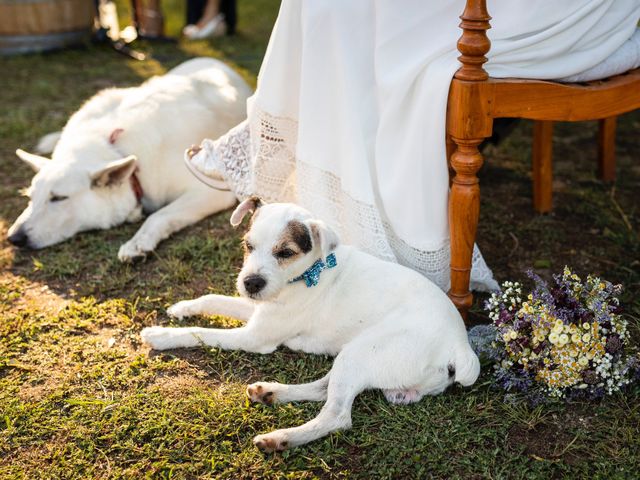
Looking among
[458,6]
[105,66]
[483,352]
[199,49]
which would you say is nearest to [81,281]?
[483,352]

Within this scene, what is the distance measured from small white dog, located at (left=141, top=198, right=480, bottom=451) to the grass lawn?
69 millimetres

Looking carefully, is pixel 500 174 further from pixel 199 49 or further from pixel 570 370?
pixel 199 49

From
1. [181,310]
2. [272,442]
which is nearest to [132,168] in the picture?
[181,310]

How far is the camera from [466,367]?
2.81 m

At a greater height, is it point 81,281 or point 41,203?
point 41,203

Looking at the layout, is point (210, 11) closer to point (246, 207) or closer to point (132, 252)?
point (132, 252)

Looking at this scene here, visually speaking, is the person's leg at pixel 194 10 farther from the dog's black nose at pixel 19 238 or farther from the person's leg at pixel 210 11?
the dog's black nose at pixel 19 238

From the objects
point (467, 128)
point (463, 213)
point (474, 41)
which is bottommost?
point (463, 213)

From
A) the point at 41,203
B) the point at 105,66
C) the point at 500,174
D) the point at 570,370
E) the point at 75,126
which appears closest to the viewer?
the point at 570,370

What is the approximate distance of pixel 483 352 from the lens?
3.11m

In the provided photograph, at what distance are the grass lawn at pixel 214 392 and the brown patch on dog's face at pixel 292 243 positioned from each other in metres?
0.54

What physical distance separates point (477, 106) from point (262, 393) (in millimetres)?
1477

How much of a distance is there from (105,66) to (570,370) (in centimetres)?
660

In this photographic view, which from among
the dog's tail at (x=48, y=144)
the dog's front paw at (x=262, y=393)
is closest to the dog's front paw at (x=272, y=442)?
the dog's front paw at (x=262, y=393)
